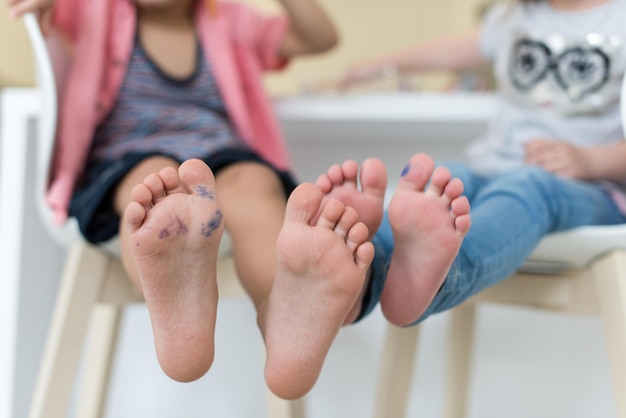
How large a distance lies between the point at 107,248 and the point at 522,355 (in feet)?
2.49

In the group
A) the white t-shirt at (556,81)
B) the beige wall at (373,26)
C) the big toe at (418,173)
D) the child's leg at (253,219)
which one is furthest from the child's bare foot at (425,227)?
the beige wall at (373,26)

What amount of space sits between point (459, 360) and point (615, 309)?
40 cm

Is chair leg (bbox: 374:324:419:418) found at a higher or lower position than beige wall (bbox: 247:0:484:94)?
lower

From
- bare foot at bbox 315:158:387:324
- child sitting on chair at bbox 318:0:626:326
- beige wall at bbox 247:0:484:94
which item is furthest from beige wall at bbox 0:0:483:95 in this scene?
bare foot at bbox 315:158:387:324

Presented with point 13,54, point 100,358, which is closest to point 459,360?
point 100,358

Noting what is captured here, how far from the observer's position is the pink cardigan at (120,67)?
824mm

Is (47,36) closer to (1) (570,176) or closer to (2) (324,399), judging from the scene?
(1) (570,176)

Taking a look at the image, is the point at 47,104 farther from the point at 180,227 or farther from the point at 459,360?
the point at 459,360

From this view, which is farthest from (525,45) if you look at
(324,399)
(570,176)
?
(324,399)

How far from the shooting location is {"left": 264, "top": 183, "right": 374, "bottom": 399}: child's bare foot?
1.68ft

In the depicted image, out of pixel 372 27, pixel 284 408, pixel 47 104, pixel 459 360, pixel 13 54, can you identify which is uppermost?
pixel 372 27

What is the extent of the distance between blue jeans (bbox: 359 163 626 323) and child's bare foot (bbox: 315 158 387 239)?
0.18 feet

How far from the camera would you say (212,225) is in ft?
1.73

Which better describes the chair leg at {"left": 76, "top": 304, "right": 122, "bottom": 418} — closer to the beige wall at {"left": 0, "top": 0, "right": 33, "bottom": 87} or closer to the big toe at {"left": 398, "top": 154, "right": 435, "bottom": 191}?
the beige wall at {"left": 0, "top": 0, "right": 33, "bottom": 87}
